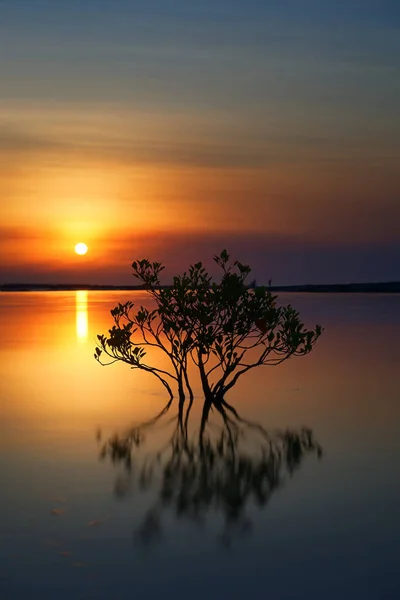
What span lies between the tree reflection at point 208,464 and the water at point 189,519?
0.47ft

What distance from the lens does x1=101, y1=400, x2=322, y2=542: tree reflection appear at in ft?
37.0

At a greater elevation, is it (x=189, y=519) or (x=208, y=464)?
(x=208, y=464)

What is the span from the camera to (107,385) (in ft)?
76.8

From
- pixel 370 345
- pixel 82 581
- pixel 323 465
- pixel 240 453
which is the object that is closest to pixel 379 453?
pixel 323 465

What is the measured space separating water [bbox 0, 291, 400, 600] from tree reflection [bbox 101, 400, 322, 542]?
0.47 feet

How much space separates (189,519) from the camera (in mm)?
10648

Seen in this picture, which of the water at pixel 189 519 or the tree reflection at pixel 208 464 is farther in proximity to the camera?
the tree reflection at pixel 208 464

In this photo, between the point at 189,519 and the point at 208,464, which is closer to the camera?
the point at 189,519

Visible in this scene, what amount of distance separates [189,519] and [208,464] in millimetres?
3494

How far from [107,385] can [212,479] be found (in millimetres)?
10729

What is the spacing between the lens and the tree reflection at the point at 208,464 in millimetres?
11273

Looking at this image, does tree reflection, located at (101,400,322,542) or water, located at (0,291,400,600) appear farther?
tree reflection, located at (101,400,322,542)

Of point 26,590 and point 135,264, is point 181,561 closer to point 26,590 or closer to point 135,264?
point 26,590

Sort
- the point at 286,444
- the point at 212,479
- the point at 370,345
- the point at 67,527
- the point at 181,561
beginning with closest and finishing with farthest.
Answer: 1. the point at 181,561
2. the point at 67,527
3. the point at 212,479
4. the point at 286,444
5. the point at 370,345
